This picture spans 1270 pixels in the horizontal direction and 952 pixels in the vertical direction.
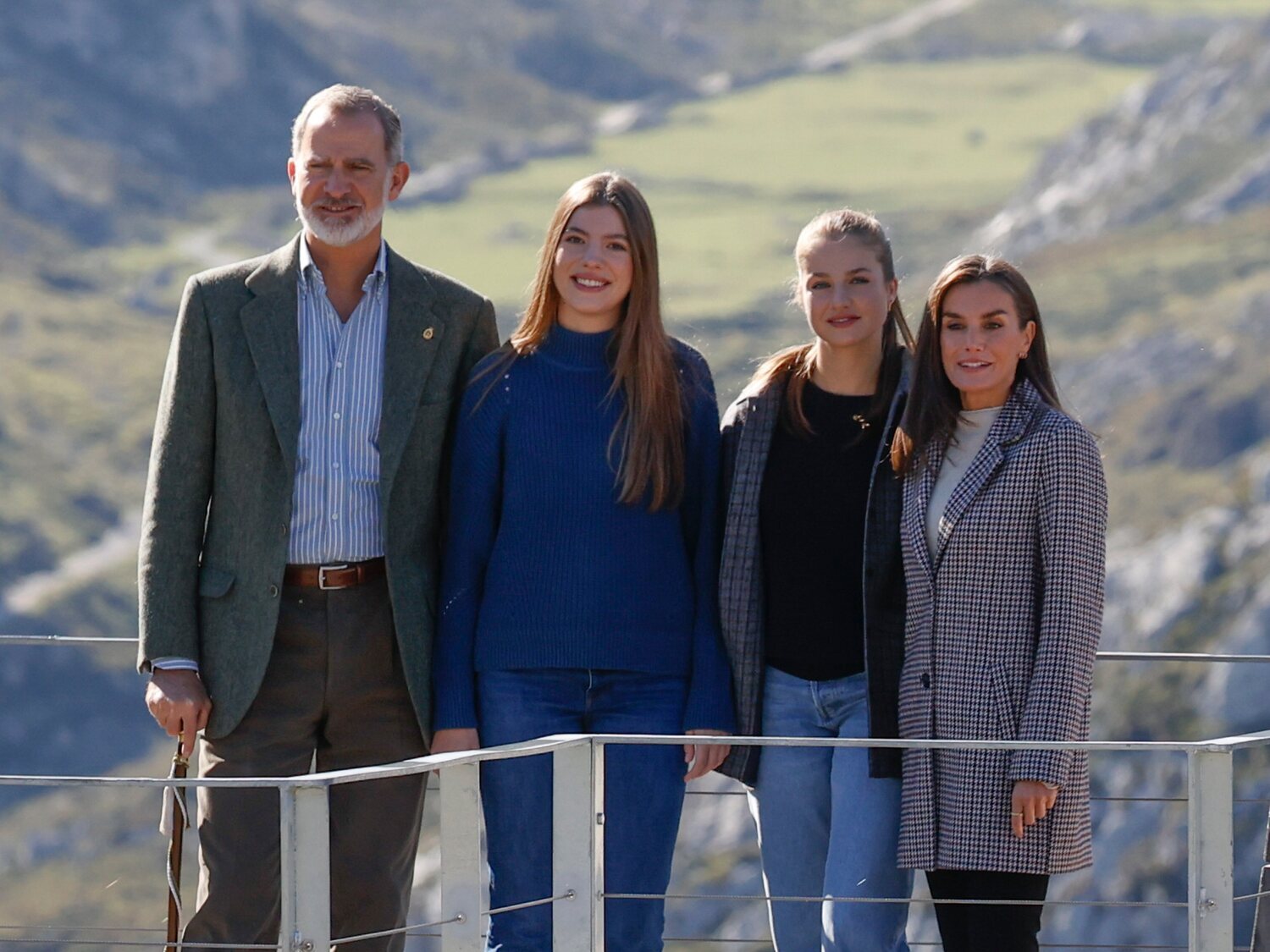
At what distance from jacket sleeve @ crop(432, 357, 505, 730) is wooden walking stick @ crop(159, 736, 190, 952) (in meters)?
0.69

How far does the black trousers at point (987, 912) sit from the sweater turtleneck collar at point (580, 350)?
5.21 ft

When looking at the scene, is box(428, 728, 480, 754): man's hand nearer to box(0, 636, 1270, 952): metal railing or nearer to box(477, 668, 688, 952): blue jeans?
box(477, 668, 688, 952): blue jeans

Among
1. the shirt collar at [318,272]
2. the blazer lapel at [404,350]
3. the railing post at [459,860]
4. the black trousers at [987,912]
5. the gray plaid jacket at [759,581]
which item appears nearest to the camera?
the railing post at [459,860]

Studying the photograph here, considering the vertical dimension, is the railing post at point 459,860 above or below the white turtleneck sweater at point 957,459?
below

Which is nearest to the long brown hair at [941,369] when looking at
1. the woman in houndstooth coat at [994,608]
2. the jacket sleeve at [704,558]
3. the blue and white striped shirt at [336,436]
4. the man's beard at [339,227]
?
the woman in houndstooth coat at [994,608]

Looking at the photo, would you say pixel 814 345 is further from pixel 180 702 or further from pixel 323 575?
pixel 180 702

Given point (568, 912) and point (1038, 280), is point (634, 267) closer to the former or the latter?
point (568, 912)

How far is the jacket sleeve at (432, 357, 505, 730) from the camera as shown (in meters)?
5.17

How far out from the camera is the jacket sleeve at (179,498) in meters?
5.21

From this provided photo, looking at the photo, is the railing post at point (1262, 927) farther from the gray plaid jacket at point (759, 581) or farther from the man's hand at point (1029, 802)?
the gray plaid jacket at point (759, 581)

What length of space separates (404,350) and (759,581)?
1143mm

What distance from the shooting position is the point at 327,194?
5281 mm

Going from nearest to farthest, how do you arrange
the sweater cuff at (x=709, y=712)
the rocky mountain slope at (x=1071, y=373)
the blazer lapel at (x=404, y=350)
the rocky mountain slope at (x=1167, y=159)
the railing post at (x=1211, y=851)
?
1. the railing post at (x=1211, y=851)
2. the sweater cuff at (x=709, y=712)
3. the blazer lapel at (x=404, y=350)
4. the rocky mountain slope at (x=1071, y=373)
5. the rocky mountain slope at (x=1167, y=159)

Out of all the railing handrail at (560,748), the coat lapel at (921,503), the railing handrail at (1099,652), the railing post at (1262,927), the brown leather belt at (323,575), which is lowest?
the railing post at (1262,927)
